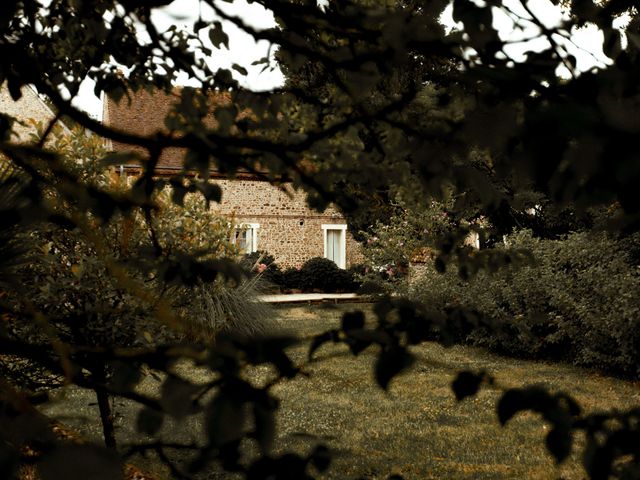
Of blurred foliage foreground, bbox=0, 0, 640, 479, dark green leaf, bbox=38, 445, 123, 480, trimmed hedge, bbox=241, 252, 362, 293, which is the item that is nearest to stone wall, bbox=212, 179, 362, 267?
trimmed hedge, bbox=241, 252, 362, 293

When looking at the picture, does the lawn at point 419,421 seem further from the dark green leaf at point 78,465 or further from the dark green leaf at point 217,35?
the dark green leaf at point 78,465

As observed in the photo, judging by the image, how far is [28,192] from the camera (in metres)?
1.64

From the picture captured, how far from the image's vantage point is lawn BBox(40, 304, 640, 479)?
18.3 ft

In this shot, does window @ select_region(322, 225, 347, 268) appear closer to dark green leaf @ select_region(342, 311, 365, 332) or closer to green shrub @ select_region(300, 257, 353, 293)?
green shrub @ select_region(300, 257, 353, 293)

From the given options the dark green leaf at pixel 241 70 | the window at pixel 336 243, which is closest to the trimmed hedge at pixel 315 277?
the window at pixel 336 243

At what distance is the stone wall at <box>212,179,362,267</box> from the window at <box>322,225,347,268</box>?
137 mm

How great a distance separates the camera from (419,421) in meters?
7.05

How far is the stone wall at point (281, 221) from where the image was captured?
23781 mm

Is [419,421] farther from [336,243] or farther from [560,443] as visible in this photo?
[336,243]

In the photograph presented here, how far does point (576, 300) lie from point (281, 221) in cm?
1540

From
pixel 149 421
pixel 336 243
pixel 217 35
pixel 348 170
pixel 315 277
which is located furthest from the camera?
pixel 336 243

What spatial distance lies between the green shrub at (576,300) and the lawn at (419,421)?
38 cm

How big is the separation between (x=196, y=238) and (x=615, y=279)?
5.69 metres

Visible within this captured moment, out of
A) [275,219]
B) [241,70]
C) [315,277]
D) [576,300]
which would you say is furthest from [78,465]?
[275,219]
